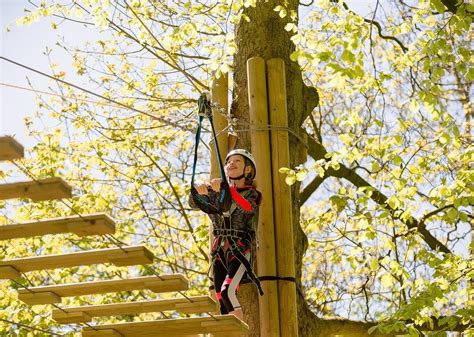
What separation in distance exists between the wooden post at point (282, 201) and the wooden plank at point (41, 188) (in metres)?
2.01

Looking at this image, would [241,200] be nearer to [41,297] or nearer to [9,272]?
[41,297]

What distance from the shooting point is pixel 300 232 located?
625 cm

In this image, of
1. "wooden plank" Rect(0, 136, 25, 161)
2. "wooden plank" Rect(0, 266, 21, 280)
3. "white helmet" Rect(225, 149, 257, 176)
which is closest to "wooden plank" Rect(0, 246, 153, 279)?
"wooden plank" Rect(0, 266, 21, 280)

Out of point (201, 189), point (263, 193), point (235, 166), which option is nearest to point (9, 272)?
point (201, 189)

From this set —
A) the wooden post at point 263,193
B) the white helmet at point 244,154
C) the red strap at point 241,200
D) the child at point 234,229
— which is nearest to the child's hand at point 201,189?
the child at point 234,229

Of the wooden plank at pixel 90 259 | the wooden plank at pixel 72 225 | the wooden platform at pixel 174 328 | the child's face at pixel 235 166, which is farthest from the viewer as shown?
the child's face at pixel 235 166

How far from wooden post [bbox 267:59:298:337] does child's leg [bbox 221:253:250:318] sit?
0.28 m

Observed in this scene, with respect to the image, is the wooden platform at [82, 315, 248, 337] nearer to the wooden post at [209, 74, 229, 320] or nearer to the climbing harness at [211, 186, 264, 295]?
the climbing harness at [211, 186, 264, 295]

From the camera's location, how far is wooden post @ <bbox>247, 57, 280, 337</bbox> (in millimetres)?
5527

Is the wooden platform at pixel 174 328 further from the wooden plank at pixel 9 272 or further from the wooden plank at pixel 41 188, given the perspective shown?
the wooden plank at pixel 41 188

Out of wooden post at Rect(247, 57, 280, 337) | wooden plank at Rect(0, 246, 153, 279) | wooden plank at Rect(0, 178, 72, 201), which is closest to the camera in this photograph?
wooden plank at Rect(0, 178, 72, 201)


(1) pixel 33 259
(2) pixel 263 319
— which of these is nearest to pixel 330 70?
(2) pixel 263 319

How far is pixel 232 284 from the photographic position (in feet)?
17.9

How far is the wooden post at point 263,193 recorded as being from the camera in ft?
18.1
